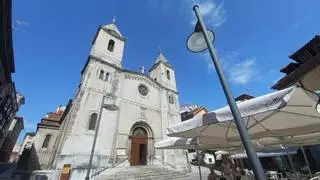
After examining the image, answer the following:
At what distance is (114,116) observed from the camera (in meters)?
17.3

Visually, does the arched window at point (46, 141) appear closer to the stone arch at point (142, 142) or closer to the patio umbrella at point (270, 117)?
the stone arch at point (142, 142)

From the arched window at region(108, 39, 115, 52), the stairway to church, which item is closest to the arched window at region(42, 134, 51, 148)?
the stairway to church

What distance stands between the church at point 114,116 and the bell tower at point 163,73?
0.23 metres

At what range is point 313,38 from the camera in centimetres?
1092

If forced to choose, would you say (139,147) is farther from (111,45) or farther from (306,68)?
(306,68)

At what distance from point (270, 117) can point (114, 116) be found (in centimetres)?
1498

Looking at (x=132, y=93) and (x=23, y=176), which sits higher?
(x=132, y=93)

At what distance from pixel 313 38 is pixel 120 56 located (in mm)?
18692

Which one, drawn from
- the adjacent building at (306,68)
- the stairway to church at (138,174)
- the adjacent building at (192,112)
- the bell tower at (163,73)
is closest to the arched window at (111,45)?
the bell tower at (163,73)

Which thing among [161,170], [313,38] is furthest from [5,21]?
[313,38]

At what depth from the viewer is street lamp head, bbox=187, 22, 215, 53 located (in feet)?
12.3

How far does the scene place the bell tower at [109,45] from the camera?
20.2m

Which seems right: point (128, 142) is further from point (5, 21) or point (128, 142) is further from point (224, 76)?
point (224, 76)

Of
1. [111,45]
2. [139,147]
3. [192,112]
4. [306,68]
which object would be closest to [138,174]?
[139,147]
